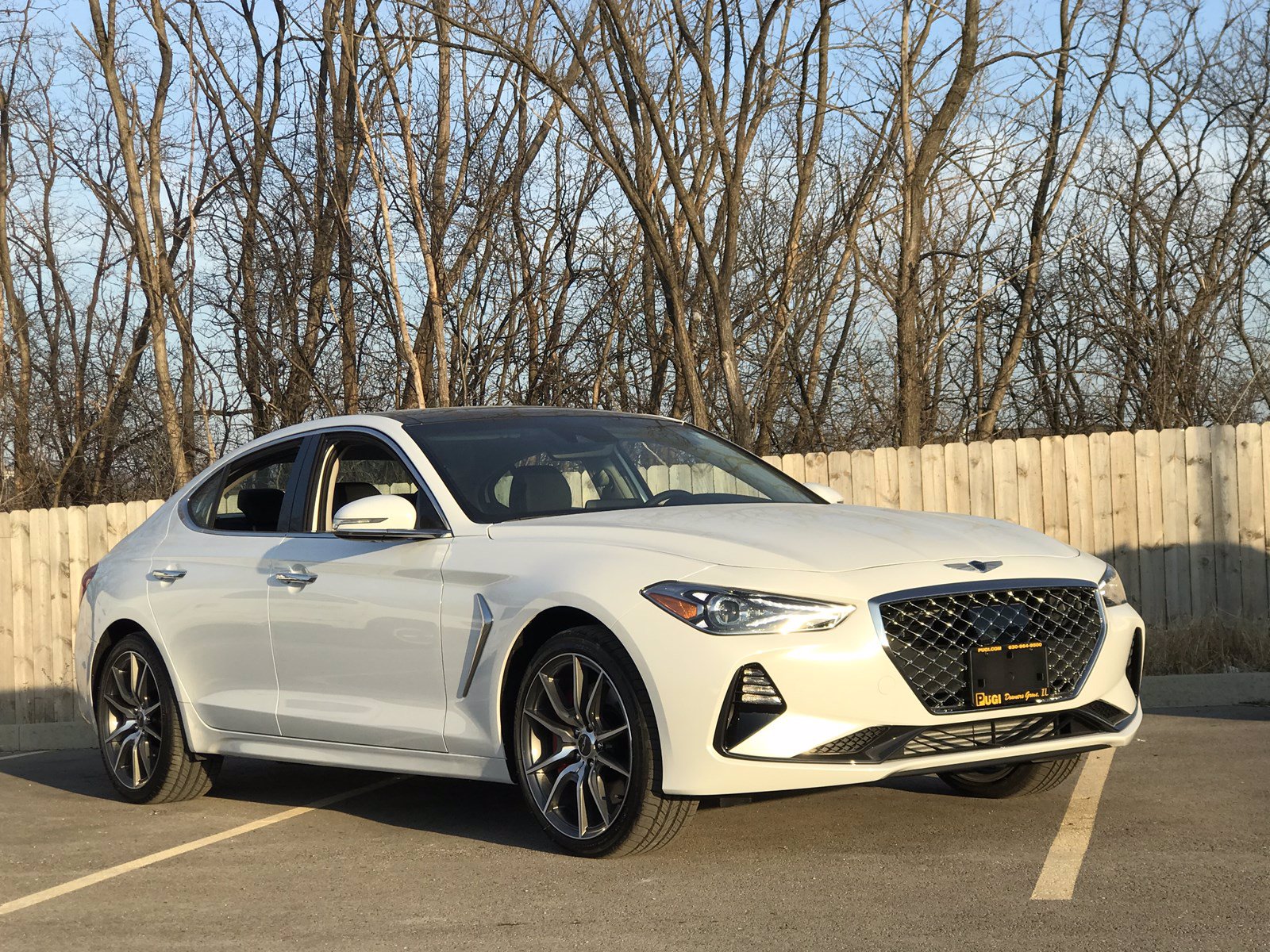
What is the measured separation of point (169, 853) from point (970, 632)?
317 cm

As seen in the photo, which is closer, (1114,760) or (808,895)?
(808,895)

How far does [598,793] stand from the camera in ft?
18.0

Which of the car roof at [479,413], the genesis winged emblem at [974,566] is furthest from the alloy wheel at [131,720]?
the genesis winged emblem at [974,566]

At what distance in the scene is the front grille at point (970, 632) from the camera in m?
5.18

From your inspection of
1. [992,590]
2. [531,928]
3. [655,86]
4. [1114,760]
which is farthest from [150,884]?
[655,86]

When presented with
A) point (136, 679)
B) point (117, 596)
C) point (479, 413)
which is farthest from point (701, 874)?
point (117, 596)

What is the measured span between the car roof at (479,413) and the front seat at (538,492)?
57 cm

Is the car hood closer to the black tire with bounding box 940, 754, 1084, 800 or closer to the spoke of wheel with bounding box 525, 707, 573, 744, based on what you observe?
the spoke of wheel with bounding box 525, 707, 573, 744

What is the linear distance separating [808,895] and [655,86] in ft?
38.8

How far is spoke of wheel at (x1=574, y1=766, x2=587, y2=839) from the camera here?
18.1 feet

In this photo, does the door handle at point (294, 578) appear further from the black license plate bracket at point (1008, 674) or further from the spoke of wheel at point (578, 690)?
the black license plate bracket at point (1008, 674)

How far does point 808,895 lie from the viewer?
4840 mm

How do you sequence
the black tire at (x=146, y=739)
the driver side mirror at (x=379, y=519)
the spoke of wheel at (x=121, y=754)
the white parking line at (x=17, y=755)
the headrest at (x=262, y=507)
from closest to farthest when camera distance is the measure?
the driver side mirror at (x=379, y=519) → the headrest at (x=262, y=507) → the black tire at (x=146, y=739) → the spoke of wheel at (x=121, y=754) → the white parking line at (x=17, y=755)

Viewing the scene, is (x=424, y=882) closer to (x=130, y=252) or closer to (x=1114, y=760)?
(x=1114, y=760)
